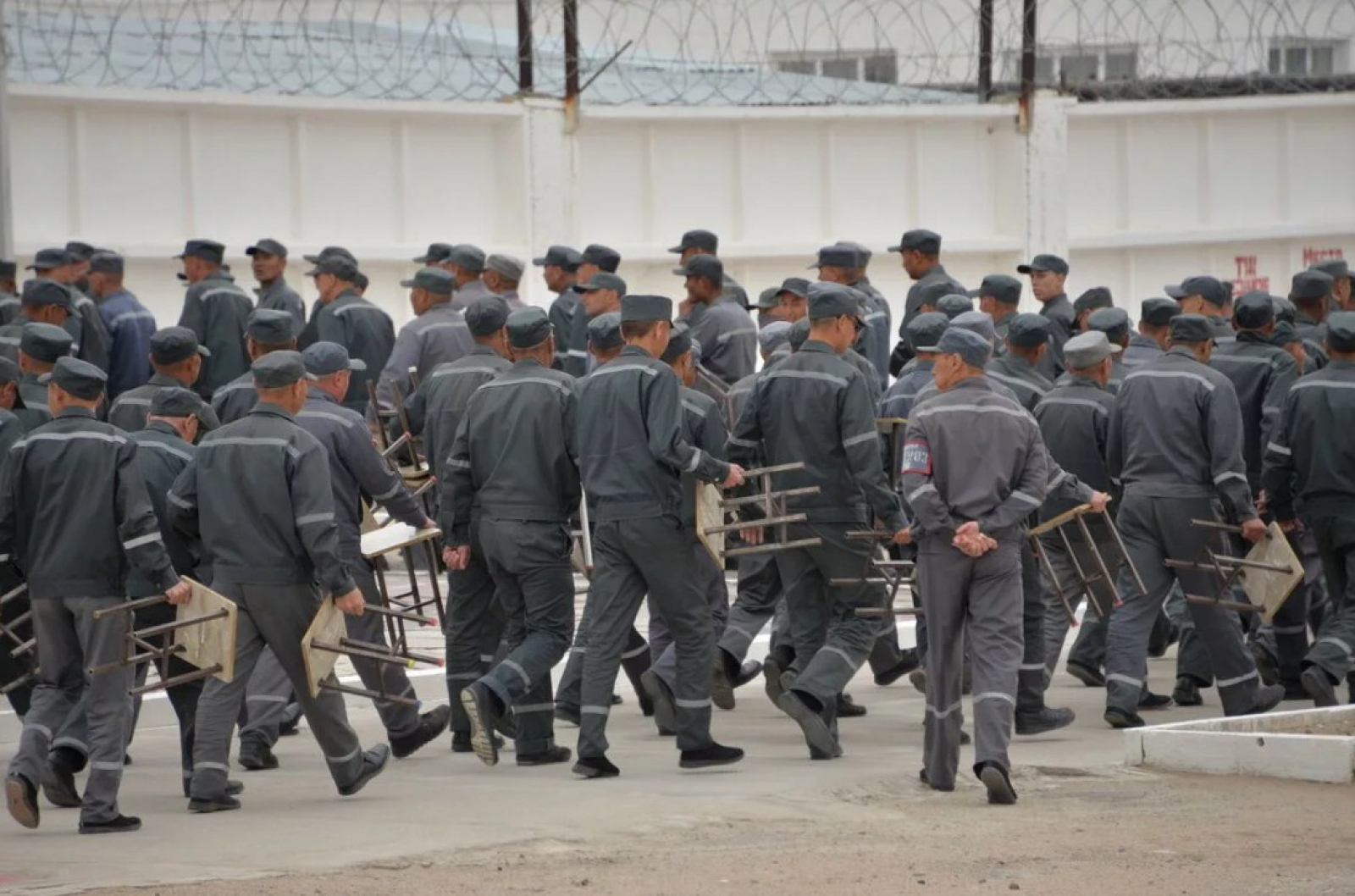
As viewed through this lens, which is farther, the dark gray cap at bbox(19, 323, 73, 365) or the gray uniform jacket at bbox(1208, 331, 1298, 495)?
the gray uniform jacket at bbox(1208, 331, 1298, 495)

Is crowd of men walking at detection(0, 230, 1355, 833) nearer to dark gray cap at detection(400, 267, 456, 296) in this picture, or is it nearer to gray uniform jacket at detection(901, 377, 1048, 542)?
gray uniform jacket at detection(901, 377, 1048, 542)

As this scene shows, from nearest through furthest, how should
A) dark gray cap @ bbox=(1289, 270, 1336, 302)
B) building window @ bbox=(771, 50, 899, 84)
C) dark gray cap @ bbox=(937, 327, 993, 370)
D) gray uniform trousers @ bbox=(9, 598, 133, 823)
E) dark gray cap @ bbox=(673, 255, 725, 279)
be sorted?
gray uniform trousers @ bbox=(9, 598, 133, 823), dark gray cap @ bbox=(937, 327, 993, 370), dark gray cap @ bbox=(1289, 270, 1336, 302), dark gray cap @ bbox=(673, 255, 725, 279), building window @ bbox=(771, 50, 899, 84)

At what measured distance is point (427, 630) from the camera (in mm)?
12875

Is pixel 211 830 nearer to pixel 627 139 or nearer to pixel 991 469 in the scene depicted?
pixel 991 469

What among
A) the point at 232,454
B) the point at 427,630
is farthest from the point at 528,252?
the point at 232,454

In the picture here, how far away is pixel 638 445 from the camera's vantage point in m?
9.58

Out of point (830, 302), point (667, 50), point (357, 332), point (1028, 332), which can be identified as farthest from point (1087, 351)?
point (667, 50)

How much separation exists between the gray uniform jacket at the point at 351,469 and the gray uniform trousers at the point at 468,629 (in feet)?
1.31

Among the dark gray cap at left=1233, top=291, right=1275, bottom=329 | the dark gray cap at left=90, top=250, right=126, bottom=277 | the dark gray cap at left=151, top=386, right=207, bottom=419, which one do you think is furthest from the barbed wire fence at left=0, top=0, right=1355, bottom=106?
the dark gray cap at left=151, top=386, right=207, bottom=419

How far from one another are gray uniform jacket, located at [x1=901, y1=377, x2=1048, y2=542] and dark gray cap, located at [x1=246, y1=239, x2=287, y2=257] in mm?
6222

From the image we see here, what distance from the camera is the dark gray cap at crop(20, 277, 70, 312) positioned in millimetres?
12633

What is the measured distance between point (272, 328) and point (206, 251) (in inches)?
170

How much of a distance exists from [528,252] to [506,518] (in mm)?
6223

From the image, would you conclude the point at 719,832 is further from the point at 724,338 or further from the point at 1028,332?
the point at 724,338
